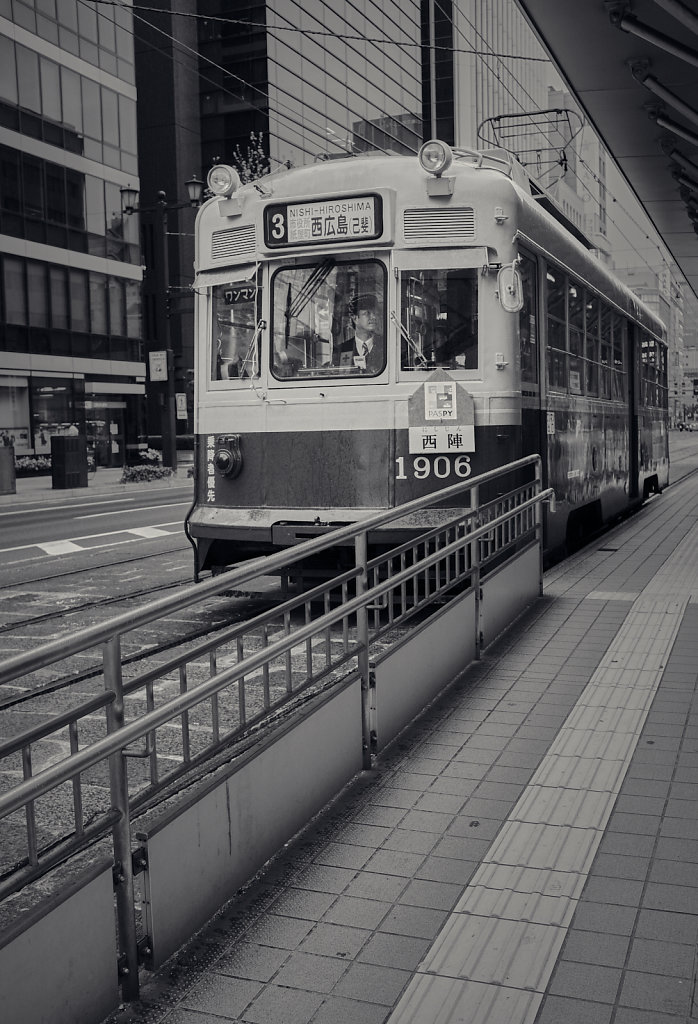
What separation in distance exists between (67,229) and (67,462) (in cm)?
1267

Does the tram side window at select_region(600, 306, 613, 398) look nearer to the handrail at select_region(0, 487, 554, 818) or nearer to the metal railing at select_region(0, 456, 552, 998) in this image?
the metal railing at select_region(0, 456, 552, 998)

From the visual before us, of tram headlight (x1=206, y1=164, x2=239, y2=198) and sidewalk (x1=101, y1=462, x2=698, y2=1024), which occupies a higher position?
tram headlight (x1=206, y1=164, x2=239, y2=198)

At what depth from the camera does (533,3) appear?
26.3ft

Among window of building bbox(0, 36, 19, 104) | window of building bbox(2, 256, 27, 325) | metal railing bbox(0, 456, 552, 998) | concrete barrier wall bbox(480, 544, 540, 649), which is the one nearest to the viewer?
metal railing bbox(0, 456, 552, 998)

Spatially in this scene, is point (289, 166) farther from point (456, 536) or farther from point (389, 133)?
point (389, 133)

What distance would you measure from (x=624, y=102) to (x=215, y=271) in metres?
4.43

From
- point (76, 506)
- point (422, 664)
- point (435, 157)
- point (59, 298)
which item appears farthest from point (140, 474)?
point (422, 664)

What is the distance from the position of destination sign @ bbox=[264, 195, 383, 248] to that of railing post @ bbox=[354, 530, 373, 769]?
3.84 m

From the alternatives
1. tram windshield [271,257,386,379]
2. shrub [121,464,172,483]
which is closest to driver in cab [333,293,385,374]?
tram windshield [271,257,386,379]

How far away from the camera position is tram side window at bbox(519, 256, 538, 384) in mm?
8914

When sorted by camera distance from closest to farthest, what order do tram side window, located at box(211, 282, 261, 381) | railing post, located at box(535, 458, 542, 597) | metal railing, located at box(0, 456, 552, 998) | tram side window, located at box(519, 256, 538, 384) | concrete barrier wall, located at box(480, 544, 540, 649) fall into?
metal railing, located at box(0, 456, 552, 998) → concrete barrier wall, located at box(480, 544, 540, 649) → tram side window, located at box(211, 282, 261, 381) → railing post, located at box(535, 458, 542, 597) → tram side window, located at box(519, 256, 538, 384)

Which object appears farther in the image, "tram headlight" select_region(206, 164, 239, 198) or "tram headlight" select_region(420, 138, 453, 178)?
"tram headlight" select_region(206, 164, 239, 198)

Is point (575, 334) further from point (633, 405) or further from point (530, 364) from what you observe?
point (633, 405)

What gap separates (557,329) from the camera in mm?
10305
